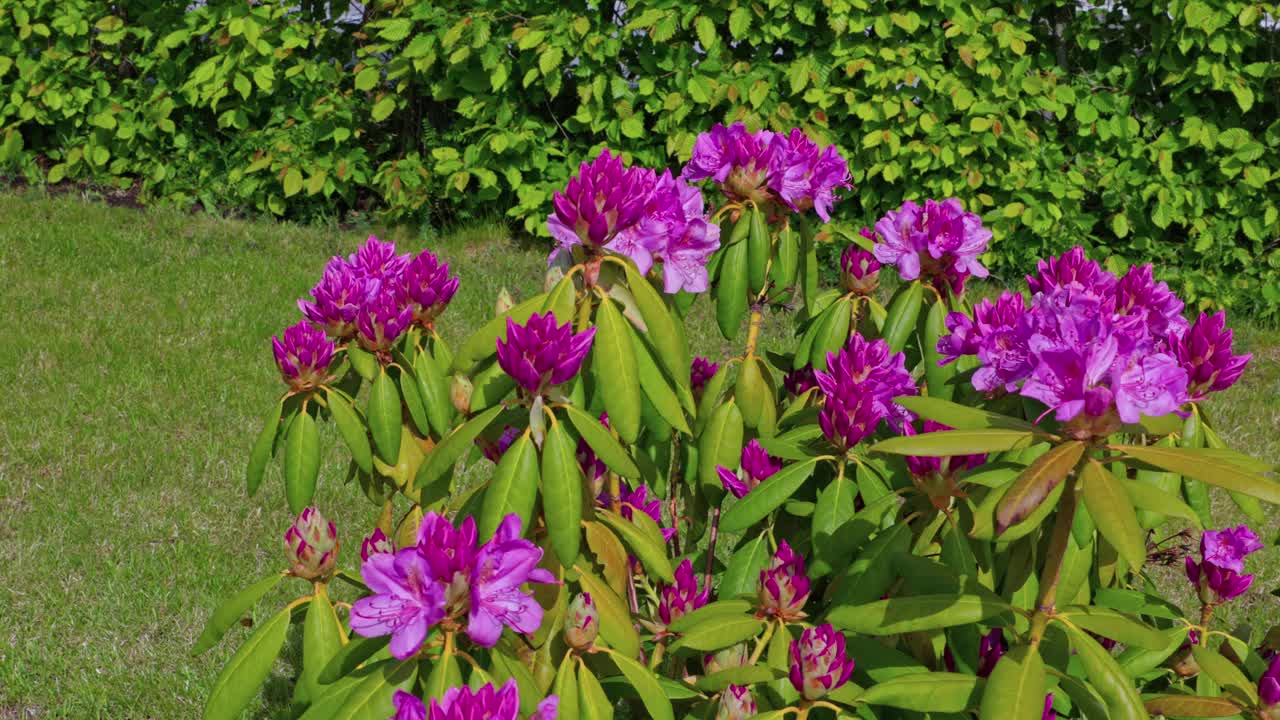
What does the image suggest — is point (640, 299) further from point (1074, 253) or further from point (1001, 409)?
point (1074, 253)

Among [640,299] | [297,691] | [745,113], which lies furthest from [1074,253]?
[745,113]

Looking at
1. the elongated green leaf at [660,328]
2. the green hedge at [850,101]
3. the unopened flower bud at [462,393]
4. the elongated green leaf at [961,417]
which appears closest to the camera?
the elongated green leaf at [961,417]

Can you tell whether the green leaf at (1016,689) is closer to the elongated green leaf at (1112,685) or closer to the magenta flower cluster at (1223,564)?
the elongated green leaf at (1112,685)

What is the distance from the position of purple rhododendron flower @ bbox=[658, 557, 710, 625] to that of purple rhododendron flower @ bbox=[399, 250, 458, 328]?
1.74ft

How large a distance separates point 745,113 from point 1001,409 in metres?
3.87

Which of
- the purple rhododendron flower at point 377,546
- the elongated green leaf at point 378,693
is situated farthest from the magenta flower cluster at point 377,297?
the elongated green leaf at point 378,693

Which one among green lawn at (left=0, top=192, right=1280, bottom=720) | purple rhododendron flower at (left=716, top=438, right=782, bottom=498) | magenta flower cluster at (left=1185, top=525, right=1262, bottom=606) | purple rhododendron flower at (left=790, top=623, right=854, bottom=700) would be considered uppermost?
purple rhododendron flower at (left=790, top=623, right=854, bottom=700)

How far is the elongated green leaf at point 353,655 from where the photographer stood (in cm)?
136

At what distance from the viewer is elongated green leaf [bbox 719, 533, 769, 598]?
5.94ft

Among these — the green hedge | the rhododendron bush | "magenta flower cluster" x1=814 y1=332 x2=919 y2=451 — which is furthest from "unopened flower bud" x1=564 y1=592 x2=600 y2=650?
the green hedge

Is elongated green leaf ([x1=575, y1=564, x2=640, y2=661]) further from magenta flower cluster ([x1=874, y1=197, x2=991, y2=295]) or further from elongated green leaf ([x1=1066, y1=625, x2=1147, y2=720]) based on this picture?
magenta flower cluster ([x1=874, y1=197, x2=991, y2=295])

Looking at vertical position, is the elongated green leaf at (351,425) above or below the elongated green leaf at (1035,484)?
below

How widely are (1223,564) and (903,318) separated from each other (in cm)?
66

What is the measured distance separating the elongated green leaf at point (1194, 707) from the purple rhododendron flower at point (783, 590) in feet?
1.49
